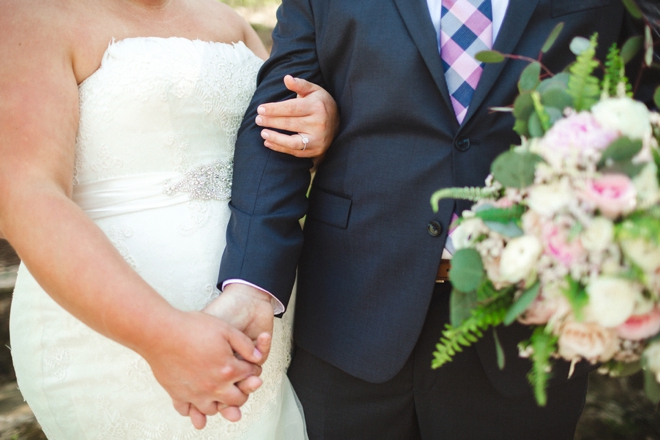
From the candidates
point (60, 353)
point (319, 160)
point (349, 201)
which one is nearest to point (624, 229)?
point (349, 201)

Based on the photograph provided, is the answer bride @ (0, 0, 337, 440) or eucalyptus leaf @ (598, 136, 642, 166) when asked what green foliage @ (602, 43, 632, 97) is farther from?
bride @ (0, 0, 337, 440)

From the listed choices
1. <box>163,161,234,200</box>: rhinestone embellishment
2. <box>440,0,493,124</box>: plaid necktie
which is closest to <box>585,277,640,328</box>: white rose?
<box>440,0,493,124</box>: plaid necktie

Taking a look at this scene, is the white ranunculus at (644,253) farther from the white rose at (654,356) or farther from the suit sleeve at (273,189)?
the suit sleeve at (273,189)

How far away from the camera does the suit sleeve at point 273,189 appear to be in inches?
60.9

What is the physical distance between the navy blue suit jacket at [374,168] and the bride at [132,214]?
110 millimetres

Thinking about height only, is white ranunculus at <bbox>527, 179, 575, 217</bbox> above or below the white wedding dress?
above

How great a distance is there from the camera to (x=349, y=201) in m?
1.63

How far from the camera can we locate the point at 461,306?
109 cm

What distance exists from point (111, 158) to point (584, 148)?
4.25ft

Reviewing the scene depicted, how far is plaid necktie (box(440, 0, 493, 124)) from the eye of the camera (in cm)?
146

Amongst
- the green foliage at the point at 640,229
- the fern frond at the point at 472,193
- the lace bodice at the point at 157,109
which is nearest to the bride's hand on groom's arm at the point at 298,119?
the lace bodice at the point at 157,109

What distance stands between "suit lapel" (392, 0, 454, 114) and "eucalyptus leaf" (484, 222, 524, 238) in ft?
1.79

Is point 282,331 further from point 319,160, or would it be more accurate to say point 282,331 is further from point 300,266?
point 319,160

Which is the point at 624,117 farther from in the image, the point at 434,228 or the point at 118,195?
the point at 118,195
